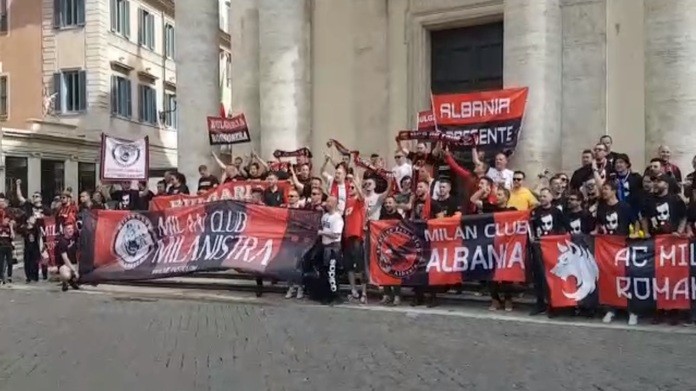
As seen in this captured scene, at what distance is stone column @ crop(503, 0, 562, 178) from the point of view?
1583cm

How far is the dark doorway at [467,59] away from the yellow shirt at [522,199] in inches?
239

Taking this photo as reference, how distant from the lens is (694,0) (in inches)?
579

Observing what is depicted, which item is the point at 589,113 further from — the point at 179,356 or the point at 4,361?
the point at 4,361

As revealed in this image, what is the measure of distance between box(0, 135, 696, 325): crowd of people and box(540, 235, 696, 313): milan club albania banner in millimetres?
205

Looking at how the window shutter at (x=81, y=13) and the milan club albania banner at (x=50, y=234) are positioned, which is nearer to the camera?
the milan club albania banner at (x=50, y=234)

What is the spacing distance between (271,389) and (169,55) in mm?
43548

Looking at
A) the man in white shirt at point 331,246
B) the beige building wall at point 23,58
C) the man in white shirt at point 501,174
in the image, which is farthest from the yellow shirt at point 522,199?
the beige building wall at point 23,58

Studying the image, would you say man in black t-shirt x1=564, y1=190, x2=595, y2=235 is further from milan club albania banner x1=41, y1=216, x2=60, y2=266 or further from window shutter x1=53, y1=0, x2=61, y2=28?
window shutter x1=53, y1=0, x2=61, y2=28

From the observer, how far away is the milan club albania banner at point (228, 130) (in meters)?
20.2

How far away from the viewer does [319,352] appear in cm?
895

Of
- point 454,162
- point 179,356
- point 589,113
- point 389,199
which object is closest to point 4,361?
point 179,356

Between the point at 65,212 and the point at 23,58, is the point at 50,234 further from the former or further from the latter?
the point at 23,58

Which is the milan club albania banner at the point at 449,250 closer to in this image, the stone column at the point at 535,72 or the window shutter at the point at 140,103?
the stone column at the point at 535,72

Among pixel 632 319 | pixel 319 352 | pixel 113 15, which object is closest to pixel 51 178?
pixel 113 15
